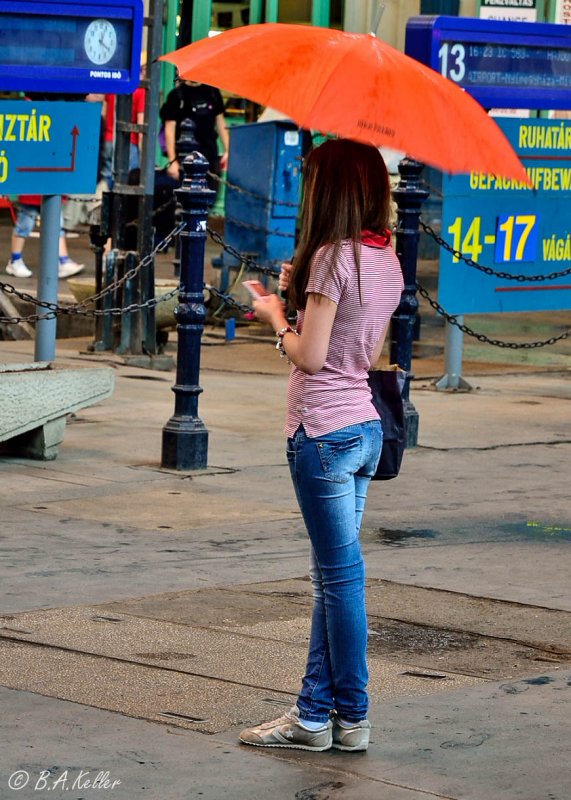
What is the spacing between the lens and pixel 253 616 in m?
6.51

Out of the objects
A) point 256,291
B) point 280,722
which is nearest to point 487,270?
point 256,291

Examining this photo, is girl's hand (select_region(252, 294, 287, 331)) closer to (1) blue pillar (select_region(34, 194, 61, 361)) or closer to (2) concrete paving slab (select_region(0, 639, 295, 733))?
(2) concrete paving slab (select_region(0, 639, 295, 733))

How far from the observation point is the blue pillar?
10680mm

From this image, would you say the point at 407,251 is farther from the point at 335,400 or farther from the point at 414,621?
the point at 335,400

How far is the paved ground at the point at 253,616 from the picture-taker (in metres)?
4.76

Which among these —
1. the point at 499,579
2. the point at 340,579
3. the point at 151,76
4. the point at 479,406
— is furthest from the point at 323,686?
the point at 151,76

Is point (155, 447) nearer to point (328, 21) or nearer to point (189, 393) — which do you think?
point (189, 393)

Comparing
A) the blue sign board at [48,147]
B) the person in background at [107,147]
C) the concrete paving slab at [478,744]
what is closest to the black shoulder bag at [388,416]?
the concrete paving slab at [478,744]

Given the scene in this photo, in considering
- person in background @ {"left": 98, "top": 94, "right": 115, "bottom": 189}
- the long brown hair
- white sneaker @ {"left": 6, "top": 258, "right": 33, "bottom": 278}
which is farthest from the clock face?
person in background @ {"left": 98, "top": 94, "right": 115, "bottom": 189}

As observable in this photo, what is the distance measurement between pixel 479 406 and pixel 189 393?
3331 millimetres

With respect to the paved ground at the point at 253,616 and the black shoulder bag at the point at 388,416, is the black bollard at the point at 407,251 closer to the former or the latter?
the paved ground at the point at 253,616

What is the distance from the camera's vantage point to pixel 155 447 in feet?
33.8

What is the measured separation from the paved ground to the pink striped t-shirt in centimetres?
96

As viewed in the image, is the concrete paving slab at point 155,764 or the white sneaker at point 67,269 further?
the white sneaker at point 67,269
